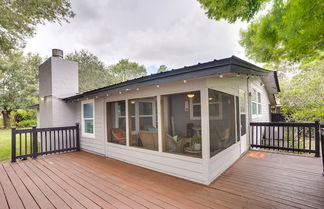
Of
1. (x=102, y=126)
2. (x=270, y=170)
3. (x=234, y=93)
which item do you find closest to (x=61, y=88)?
(x=102, y=126)

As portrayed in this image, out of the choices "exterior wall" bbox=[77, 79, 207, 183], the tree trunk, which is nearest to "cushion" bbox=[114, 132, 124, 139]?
"exterior wall" bbox=[77, 79, 207, 183]

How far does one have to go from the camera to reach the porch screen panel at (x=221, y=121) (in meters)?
3.20

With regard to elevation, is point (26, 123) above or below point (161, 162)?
below

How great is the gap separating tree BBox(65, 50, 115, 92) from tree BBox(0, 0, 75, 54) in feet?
41.4

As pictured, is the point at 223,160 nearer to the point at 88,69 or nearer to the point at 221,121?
the point at 221,121

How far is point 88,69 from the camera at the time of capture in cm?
1766

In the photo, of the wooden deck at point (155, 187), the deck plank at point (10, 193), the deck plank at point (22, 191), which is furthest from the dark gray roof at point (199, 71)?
the deck plank at point (10, 193)

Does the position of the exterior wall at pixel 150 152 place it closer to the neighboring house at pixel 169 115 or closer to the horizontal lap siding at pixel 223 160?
the neighboring house at pixel 169 115

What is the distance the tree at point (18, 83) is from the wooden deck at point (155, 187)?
16.4m

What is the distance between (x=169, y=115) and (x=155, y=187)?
1.76 metres

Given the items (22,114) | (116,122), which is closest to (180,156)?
(116,122)

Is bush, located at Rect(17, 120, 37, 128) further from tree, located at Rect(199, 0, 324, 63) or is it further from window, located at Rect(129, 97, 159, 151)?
tree, located at Rect(199, 0, 324, 63)

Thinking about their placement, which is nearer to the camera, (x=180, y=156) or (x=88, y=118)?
(x=180, y=156)

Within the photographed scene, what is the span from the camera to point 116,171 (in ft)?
12.4
